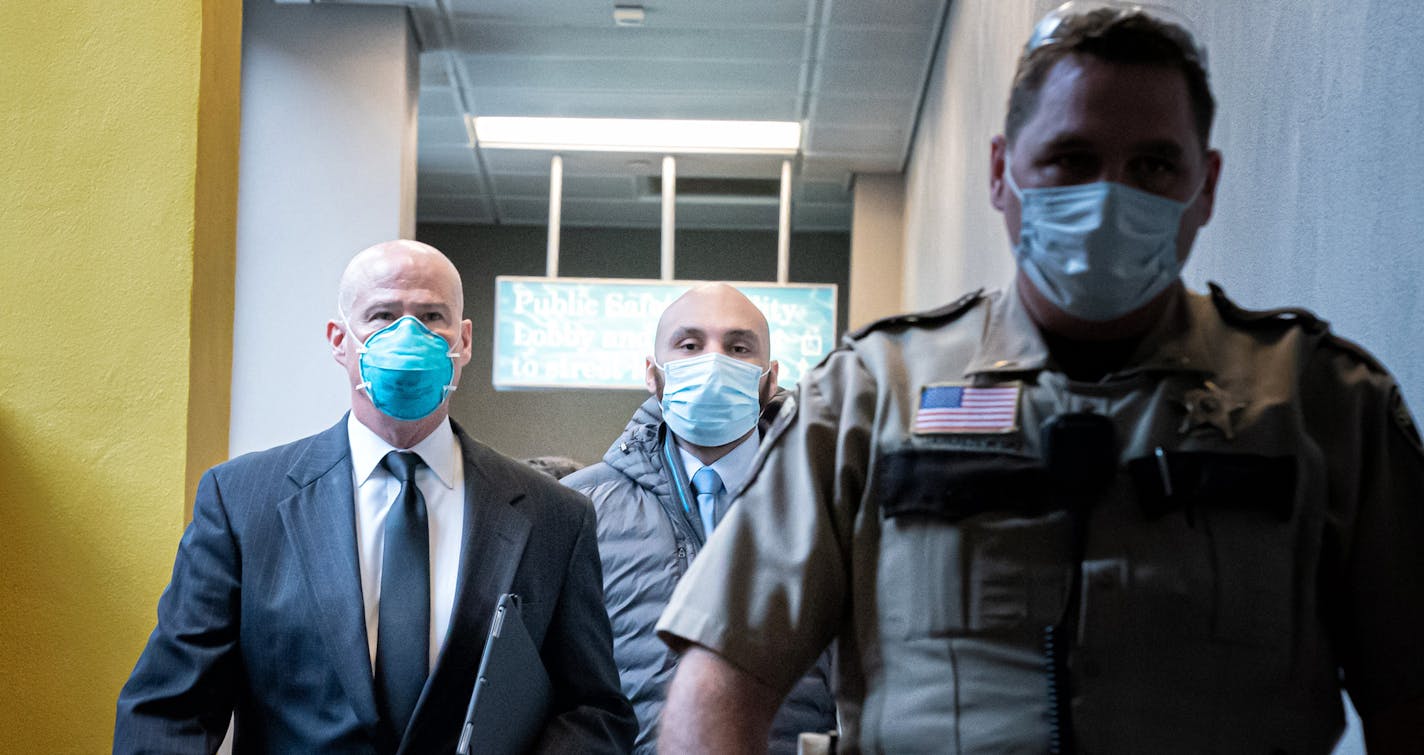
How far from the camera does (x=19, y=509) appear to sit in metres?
3.67

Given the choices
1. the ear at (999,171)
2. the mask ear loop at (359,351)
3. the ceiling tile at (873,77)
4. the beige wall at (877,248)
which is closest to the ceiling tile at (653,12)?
the ceiling tile at (873,77)

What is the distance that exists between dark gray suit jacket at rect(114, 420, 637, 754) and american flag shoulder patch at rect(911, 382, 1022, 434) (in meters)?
1.27

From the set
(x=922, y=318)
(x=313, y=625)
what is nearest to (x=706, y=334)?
(x=313, y=625)

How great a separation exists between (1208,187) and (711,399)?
2109 millimetres

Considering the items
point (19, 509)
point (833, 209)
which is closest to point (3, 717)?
point (19, 509)

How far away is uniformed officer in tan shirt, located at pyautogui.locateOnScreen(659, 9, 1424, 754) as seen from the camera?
138cm

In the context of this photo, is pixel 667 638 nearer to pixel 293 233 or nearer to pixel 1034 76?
pixel 1034 76

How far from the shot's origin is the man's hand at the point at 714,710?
4.68 feet

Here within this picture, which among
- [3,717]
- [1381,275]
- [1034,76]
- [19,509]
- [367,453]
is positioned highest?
[1034,76]

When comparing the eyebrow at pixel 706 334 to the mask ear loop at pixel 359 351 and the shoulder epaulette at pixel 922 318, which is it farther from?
the shoulder epaulette at pixel 922 318

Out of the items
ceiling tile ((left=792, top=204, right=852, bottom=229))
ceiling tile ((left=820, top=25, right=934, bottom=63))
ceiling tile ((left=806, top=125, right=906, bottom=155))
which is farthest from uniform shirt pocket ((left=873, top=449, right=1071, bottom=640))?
ceiling tile ((left=792, top=204, right=852, bottom=229))

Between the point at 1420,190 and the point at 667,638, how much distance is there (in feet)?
3.80

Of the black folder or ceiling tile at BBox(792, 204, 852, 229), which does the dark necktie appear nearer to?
the black folder

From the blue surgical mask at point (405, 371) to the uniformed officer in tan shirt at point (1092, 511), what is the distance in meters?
1.36
